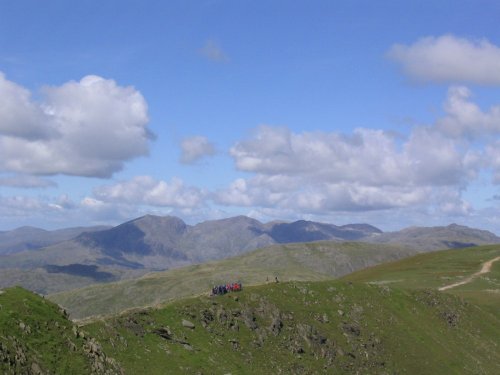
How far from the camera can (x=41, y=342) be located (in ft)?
135

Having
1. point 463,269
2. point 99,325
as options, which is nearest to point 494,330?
point 463,269

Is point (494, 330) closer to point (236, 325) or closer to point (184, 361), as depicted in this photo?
point (236, 325)

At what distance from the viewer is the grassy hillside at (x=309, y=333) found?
2196 inches

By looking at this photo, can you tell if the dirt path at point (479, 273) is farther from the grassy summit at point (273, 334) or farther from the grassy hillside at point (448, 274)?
the grassy summit at point (273, 334)

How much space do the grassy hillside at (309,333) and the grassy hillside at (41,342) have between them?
Result: 680 cm

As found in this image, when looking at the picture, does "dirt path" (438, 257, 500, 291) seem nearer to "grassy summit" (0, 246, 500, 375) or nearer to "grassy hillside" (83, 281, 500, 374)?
"grassy summit" (0, 246, 500, 375)

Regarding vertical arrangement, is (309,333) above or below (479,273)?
below

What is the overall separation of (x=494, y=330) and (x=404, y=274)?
52608mm

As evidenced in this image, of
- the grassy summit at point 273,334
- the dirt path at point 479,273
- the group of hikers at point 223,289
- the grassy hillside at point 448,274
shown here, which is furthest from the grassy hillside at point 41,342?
the dirt path at point 479,273

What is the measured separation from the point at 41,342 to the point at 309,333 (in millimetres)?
39759

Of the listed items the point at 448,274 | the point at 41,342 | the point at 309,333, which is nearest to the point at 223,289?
the point at 309,333

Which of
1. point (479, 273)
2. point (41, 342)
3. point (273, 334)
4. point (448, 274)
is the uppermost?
point (41, 342)

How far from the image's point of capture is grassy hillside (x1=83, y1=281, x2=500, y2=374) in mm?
55781

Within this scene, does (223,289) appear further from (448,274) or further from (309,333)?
(448,274)
